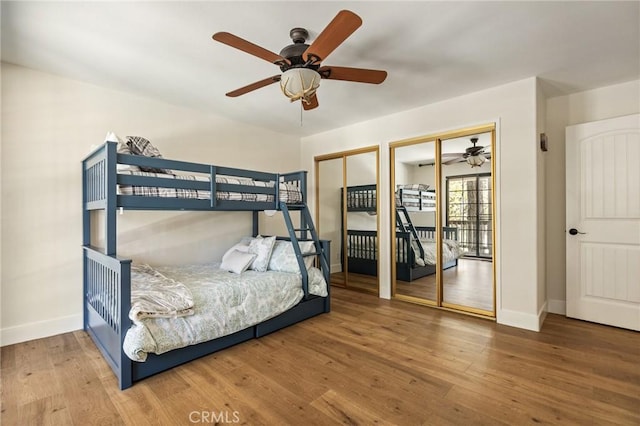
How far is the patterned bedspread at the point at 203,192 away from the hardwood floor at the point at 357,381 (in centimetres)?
135

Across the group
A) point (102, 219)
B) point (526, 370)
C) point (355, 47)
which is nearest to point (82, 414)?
point (102, 219)

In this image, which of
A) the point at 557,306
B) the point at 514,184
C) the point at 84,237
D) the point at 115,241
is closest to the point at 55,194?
the point at 84,237

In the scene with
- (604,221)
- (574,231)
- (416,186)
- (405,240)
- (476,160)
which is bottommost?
(405,240)

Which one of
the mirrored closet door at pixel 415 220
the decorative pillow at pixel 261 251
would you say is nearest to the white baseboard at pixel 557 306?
the mirrored closet door at pixel 415 220

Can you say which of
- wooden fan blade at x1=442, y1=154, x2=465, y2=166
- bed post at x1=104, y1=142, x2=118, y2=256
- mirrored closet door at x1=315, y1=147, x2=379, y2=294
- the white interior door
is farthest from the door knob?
bed post at x1=104, y1=142, x2=118, y2=256

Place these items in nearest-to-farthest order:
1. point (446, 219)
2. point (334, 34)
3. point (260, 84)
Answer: point (334, 34)
point (260, 84)
point (446, 219)

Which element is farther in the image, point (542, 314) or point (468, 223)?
point (468, 223)

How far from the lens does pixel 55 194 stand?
2803mm

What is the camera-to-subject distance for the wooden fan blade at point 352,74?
2.08m

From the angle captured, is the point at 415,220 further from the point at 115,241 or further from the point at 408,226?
the point at 115,241

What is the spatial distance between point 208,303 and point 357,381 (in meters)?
1.29

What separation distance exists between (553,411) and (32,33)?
14.1 feet

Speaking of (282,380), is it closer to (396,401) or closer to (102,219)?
(396,401)

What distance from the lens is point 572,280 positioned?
10.4ft
